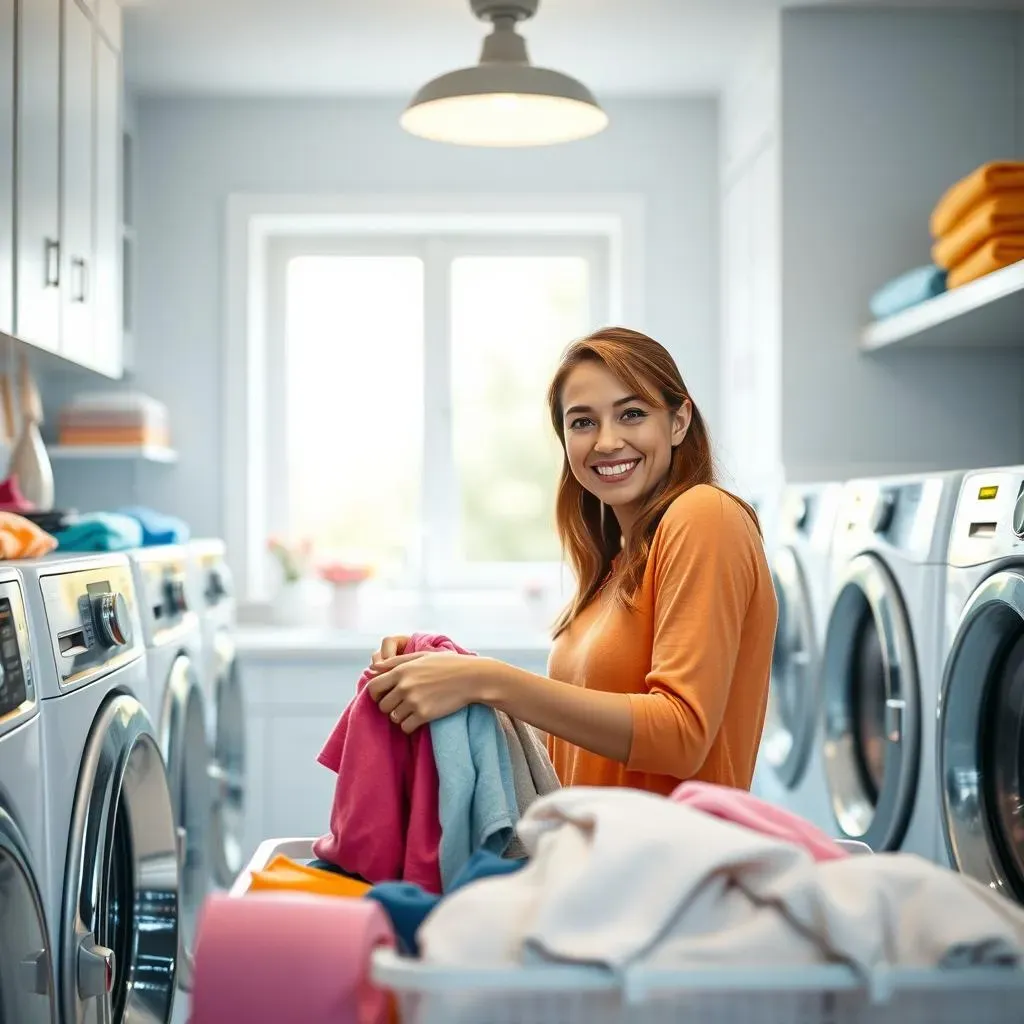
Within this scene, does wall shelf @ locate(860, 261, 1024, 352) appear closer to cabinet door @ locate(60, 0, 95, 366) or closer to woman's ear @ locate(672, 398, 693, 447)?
woman's ear @ locate(672, 398, 693, 447)

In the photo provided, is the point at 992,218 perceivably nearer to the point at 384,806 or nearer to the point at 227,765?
the point at 384,806

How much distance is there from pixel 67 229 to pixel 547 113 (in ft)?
3.30

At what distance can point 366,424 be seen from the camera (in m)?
4.13

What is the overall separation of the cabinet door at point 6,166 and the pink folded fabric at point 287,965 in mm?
1627

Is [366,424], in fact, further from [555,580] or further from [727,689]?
[727,689]

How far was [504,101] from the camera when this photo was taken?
2.46 metres

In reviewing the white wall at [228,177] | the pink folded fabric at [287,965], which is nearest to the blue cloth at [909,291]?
the white wall at [228,177]

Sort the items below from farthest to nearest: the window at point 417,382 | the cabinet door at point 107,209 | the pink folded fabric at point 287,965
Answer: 1. the window at point 417,382
2. the cabinet door at point 107,209
3. the pink folded fabric at point 287,965

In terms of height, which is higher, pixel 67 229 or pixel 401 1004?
pixel 67 229

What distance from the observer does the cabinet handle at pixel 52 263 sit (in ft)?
7.88


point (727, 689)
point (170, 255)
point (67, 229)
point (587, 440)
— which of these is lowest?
point (727, 689)

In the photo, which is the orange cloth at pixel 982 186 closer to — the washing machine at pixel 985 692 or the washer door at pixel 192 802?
the washing machine at pixel 985 692

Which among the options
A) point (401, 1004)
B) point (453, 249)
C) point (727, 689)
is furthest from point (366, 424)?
point (401, 1004)

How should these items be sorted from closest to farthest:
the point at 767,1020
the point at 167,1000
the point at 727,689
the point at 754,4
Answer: the point at 767,1020
the point at 727,689
the point at 167,1000
the point at 754,4
